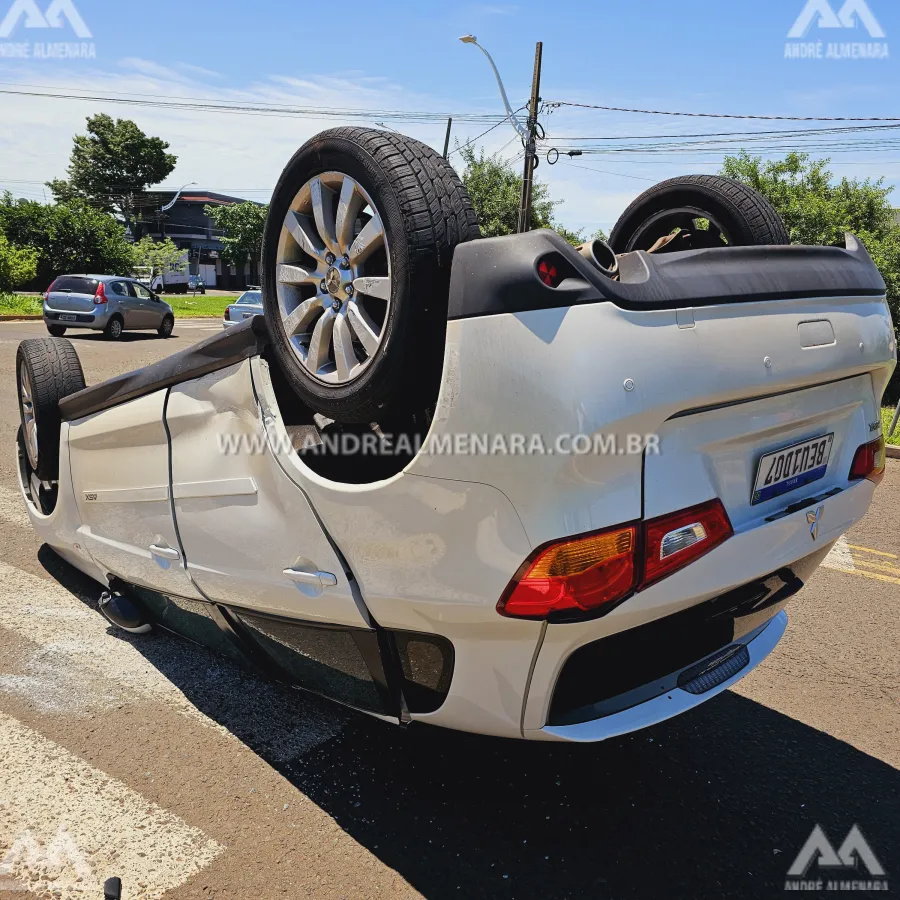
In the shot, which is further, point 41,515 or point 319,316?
point 41,515

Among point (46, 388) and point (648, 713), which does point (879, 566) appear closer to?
point (648, 713)

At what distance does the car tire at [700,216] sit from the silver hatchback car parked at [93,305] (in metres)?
17.5

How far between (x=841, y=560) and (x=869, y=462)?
2.93 meters

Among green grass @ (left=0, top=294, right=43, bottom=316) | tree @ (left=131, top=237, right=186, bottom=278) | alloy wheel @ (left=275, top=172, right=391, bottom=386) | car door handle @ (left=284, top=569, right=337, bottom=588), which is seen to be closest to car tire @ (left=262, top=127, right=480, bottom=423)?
alloy wheel @ (left=275, top=172, right=391, bottom=386)

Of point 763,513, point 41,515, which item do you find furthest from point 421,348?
point 41,515

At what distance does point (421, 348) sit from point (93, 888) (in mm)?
1726

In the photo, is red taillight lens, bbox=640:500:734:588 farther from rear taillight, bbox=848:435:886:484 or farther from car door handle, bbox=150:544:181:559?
car door handle, bbox=150:544:181:559

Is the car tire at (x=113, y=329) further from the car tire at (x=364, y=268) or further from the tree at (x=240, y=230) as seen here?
the tree at (x=240, y=230)

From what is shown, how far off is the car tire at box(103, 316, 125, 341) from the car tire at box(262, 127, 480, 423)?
1794 centimetres

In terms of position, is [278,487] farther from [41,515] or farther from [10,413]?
[10,413]

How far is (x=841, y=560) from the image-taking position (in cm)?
507

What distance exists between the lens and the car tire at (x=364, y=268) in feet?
6.30

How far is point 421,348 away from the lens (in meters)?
1.96

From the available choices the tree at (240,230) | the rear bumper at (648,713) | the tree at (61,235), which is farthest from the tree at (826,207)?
the tree at (240,230)
